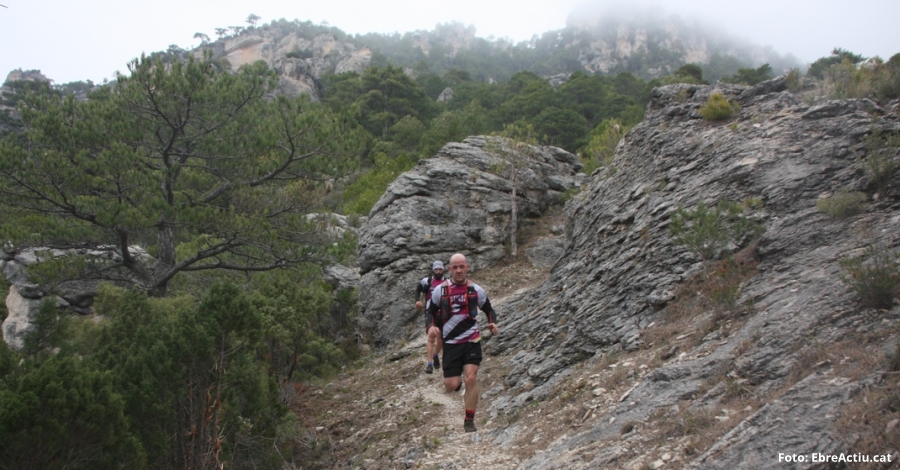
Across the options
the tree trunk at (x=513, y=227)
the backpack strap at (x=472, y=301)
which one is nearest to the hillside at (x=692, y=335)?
the backpack strap at (x=472, y=301)

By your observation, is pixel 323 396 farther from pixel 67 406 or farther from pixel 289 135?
pixel 67 406

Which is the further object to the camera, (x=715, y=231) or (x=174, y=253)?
(x=174, y=253)

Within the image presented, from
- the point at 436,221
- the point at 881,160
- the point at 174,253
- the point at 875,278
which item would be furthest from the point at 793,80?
the point at 174,253

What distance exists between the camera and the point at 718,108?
38.1 feet

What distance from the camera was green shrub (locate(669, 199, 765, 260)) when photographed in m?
7.57

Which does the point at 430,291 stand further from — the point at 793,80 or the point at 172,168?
the point at 793,80

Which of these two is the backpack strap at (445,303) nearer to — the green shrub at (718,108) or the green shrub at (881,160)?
the green shrub at (881,160)

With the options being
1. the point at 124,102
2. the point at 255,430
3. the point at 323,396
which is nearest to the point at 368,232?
the point at 323,396

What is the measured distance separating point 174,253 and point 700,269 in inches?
384

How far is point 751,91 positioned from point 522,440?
31.7 feet

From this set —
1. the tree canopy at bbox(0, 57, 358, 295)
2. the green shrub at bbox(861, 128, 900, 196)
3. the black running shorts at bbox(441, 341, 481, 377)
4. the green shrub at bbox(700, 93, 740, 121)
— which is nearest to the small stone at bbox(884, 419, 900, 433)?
the black running shorts at bbox(441, 341, 481, 377)

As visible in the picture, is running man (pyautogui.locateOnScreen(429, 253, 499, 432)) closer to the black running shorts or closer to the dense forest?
the black running shorts

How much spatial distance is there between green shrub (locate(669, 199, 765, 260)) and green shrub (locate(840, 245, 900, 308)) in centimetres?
222

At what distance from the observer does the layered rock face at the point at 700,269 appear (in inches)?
171
